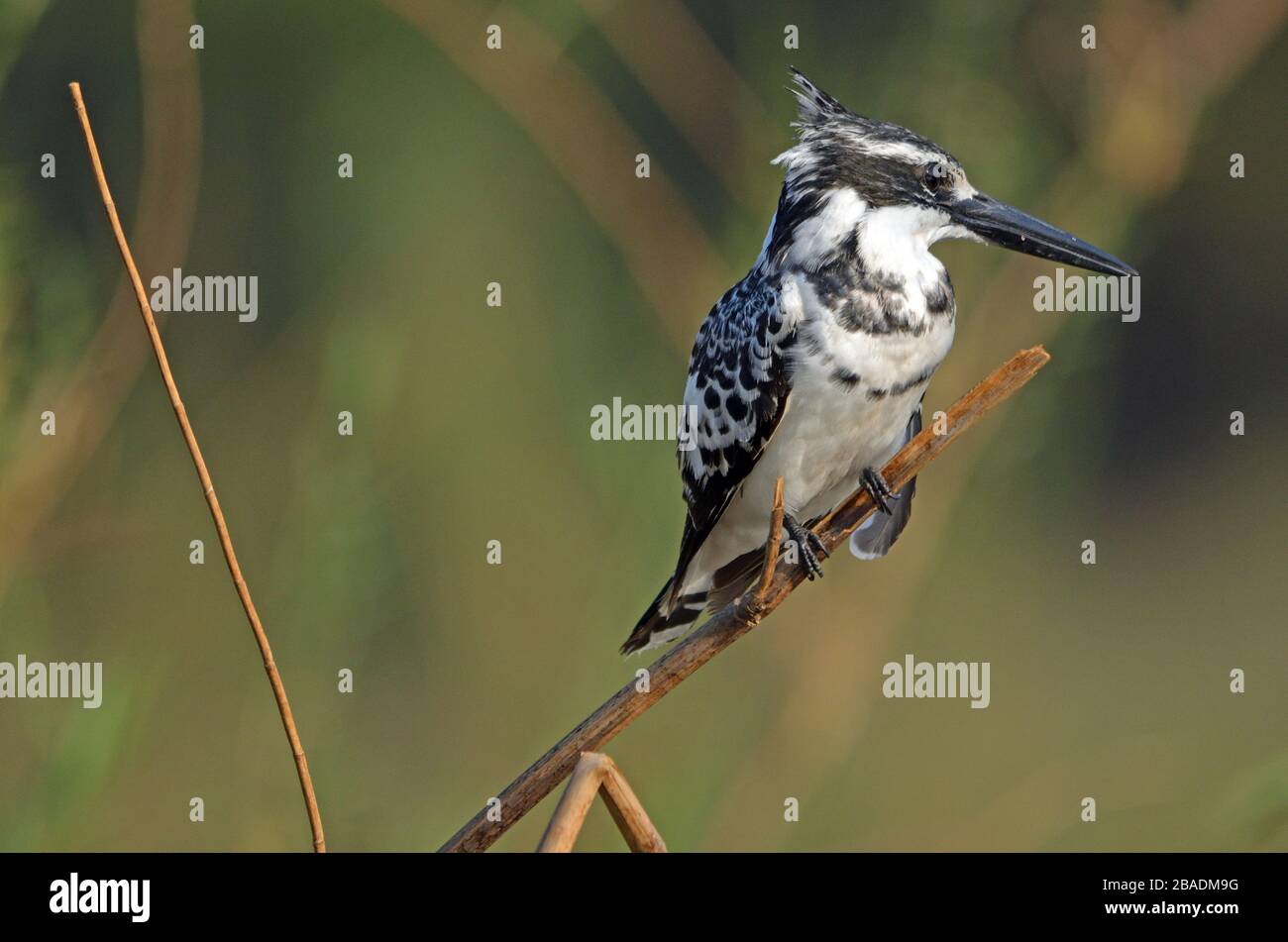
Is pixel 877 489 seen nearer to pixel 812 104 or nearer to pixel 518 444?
pixel 812 104

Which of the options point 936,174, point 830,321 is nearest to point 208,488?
point 830,321

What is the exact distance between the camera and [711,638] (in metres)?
1.47

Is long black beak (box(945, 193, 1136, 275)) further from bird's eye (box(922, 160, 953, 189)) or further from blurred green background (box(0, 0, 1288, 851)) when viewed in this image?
blurred green background (box(0, 0, 1288, 851))

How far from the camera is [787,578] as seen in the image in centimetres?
169

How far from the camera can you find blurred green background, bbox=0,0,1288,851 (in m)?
2.25

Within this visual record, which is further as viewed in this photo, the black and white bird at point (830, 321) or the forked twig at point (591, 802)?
the black and white bird at point (830, 321)

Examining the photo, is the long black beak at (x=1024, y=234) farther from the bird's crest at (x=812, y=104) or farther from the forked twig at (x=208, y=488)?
the forked twig at (x=208, y=488)

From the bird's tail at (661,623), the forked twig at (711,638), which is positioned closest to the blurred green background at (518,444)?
the bird's tail at (661,623)

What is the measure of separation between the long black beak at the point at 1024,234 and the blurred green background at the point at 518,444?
0.24 m

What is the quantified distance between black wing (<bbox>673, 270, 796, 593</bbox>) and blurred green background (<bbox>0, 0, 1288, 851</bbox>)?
9cm

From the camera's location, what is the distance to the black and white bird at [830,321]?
7.37 ft

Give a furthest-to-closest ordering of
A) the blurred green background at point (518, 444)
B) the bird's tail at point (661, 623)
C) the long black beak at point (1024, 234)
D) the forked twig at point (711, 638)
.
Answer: the bird's tail at point (661, 623) < the blurred green background at point (518, 444) < the long black beak at point (1024, 234) < the forked twig at point (711, 638)

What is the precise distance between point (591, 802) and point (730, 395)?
1372 millimetres
